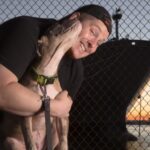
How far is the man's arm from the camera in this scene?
2.33m

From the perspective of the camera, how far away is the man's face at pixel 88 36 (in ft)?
8.25

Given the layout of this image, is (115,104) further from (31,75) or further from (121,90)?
(31,75)

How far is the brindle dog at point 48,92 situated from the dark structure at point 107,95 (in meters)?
5.22

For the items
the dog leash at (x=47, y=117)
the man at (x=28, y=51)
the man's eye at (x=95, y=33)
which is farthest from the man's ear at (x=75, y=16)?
the dog leash at (x=47, y=117)

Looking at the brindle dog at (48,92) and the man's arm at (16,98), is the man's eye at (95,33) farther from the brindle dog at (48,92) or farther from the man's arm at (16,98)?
the man's arm at (16,98)

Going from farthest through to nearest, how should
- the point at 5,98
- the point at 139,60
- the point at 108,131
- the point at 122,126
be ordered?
the point at 139,60
the point at 122,126
the point at 108,131
the point at 5,98

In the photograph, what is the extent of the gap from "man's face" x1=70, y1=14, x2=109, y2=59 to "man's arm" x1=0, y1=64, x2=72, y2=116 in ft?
1.05

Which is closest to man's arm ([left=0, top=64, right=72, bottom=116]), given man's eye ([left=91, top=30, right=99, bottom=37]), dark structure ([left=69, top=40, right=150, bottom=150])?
man's eye ([left=91, top=30, right=99, bottom=37])

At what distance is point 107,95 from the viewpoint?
892 centimetres

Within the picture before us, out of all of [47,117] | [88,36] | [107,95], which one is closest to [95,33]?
[88,36]

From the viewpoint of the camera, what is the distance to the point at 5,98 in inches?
92.1

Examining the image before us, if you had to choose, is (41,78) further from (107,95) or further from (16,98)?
(107,95)

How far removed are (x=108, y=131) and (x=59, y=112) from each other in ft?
20.0

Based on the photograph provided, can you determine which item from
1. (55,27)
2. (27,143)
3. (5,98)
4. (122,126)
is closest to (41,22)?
(55,27)
